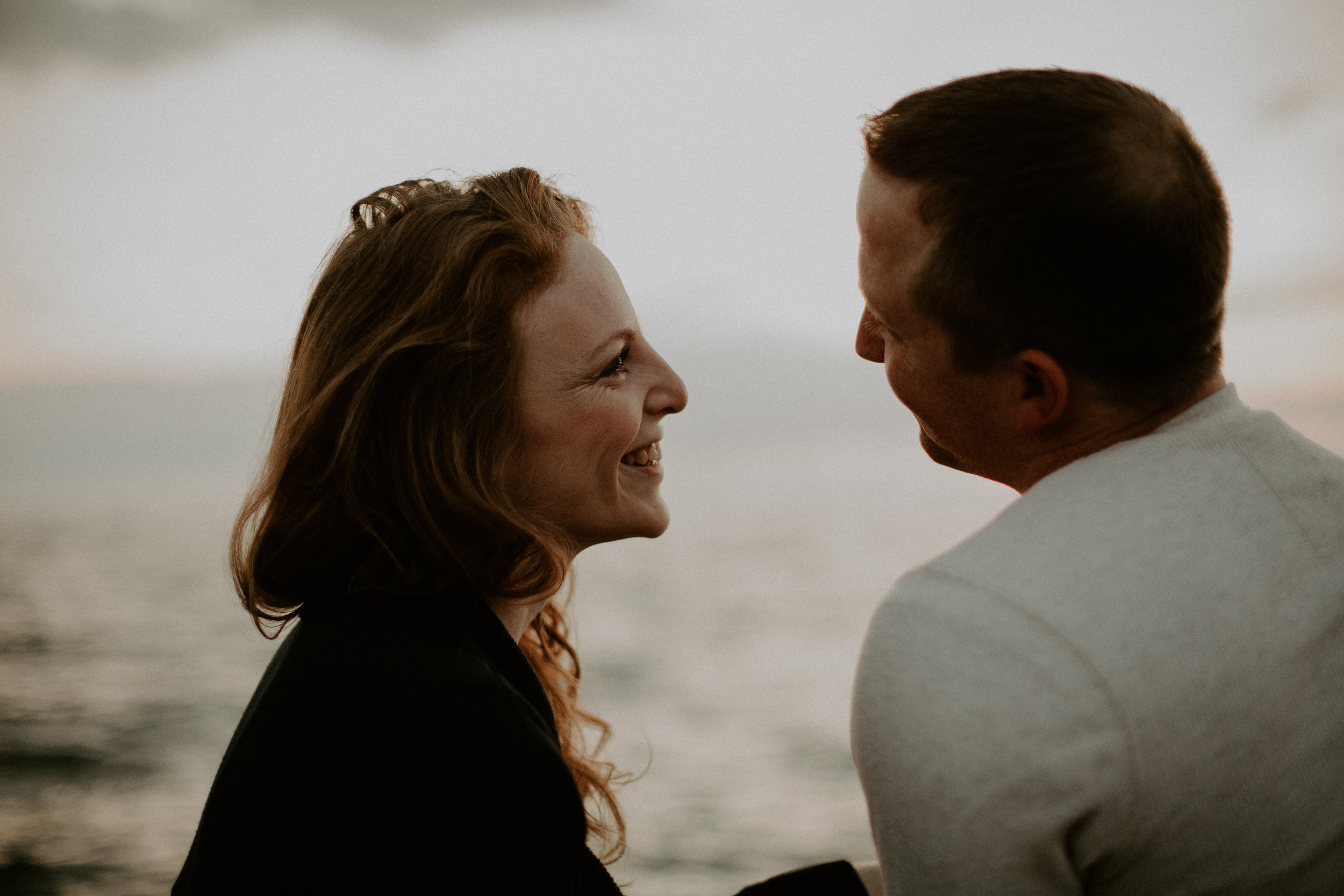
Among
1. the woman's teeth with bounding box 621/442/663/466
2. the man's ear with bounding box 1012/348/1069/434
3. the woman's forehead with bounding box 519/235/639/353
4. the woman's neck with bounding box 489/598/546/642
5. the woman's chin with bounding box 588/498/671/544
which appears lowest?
the woman's neck with bounding box 489/598/546/642

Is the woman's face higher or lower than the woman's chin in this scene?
higher

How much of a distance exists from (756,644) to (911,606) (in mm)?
15813

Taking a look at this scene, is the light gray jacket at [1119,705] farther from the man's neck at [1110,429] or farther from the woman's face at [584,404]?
the woman's face at [584,404]

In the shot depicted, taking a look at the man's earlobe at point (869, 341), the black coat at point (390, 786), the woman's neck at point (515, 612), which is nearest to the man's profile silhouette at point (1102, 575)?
the man's earlobe at point (869, 341)

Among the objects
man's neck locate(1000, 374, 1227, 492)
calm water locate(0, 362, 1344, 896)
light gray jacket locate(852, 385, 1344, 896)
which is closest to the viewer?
light gray jacket locate(852, 385, 1344, 896)

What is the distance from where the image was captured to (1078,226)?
1525mm

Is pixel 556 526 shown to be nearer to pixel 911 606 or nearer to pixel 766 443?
pixel 911 606

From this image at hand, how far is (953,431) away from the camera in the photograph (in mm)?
1905

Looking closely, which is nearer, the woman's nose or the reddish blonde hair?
the reddish blonde hair

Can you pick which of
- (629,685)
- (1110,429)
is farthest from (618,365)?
(629,685)

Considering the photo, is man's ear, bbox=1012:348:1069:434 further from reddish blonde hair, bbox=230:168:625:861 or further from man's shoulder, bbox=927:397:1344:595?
reddish blonde hair, bbox=230:168:625:861

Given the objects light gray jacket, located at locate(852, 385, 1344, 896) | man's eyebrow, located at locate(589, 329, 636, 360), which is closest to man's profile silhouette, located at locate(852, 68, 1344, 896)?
light gray jacket, located at locate(852, 385, 1344, 896)

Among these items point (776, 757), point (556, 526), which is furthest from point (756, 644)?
point (556, 526)

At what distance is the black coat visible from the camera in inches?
60.2
